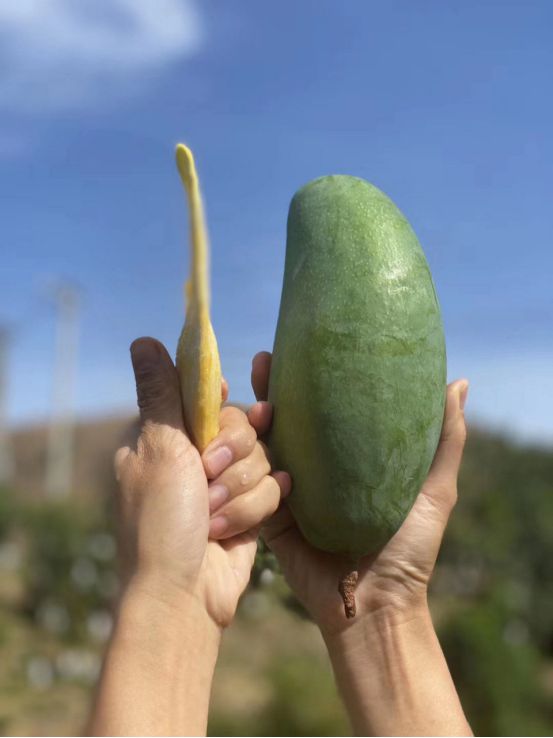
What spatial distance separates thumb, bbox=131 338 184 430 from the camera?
85.2 inches

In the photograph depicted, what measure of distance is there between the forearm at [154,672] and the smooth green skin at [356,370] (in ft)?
1.43

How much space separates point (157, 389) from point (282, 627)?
12620 millimetres

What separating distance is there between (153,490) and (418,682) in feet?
3.20

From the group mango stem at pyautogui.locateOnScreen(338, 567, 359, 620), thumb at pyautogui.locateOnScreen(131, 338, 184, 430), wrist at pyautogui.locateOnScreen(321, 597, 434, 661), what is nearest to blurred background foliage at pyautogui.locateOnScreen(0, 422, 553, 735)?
wrist at pyautogui.locateOnScreen(321, 597, 434, 661)

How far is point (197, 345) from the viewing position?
2.06m

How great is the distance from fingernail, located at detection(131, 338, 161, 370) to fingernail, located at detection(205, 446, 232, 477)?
0.82ft

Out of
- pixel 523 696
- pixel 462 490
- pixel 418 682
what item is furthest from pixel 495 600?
pixel 418 682

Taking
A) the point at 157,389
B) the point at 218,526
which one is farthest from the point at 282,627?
the point at 157,389

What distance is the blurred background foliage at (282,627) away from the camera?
8.39m

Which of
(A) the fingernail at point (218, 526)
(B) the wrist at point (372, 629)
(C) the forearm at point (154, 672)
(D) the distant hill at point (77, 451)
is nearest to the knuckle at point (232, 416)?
(A) the fingernail at point (218, 526)

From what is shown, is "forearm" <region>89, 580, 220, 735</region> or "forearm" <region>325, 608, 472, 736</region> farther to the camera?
"forearm" <region>325, 608, 472, 736</region>

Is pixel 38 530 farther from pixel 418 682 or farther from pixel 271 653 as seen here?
pixel 418 682

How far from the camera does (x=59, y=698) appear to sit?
36.1ft

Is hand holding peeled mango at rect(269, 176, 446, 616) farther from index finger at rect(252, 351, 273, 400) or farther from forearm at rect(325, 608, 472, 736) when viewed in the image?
forearm at rect(325, 608, 472, 736)
